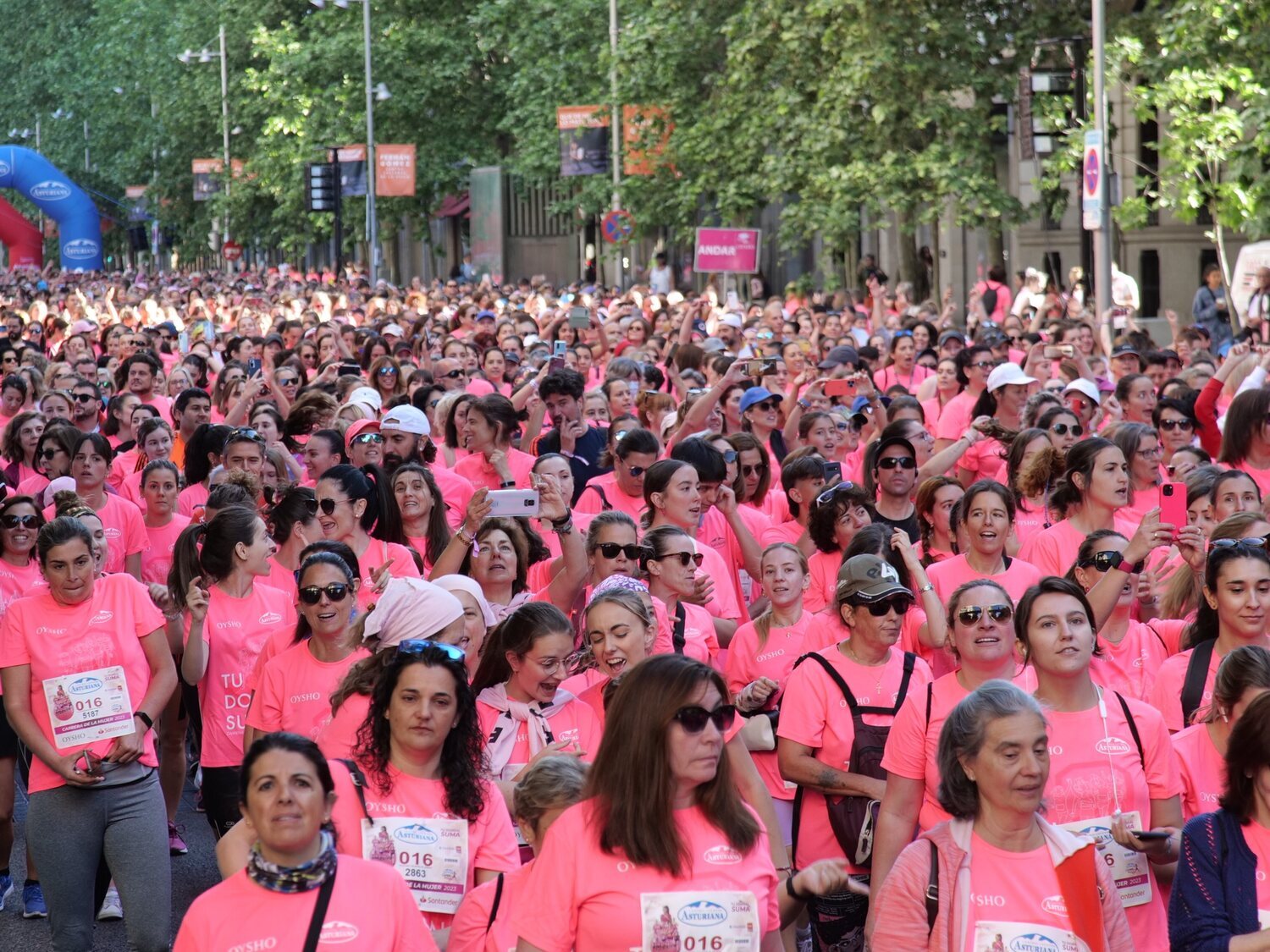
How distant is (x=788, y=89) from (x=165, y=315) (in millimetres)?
9714

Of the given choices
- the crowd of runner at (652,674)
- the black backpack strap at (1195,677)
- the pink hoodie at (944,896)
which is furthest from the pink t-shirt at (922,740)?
the pink hoodie at (944,896)

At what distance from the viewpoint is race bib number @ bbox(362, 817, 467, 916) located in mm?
5230

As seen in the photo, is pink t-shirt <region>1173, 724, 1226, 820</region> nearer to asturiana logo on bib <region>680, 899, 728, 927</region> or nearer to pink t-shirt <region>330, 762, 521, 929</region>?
asturiana logo on bib <region>680, 899, 728, 927</region>

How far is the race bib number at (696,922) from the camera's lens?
4.62 metres

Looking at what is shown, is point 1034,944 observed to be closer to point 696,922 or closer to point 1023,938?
point 1023,938

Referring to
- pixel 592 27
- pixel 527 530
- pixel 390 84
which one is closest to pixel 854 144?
pixel 592 27

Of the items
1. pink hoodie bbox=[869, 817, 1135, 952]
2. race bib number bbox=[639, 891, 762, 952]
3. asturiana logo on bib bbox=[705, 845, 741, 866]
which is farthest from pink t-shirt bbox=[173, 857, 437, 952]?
pink hoodie bbox=[869, 817, 1135, 952]

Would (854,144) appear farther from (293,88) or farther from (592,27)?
(293,88)

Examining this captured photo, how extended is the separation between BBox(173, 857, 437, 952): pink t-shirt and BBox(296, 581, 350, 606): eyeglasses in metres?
2.19

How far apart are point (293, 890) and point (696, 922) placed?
91cm

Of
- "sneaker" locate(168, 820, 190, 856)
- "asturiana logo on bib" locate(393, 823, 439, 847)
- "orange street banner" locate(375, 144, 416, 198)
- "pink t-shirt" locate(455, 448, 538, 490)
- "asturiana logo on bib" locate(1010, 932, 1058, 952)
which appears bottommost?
"sneaker" locate(168, 820, 190, 856)

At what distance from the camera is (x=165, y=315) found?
98.9 feet

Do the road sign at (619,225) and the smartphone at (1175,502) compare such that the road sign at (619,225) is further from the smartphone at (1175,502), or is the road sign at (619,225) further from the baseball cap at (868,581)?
the baseball cap at (868,581)

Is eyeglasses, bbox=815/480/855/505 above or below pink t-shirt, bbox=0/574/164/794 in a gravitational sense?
above
